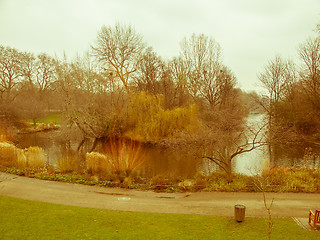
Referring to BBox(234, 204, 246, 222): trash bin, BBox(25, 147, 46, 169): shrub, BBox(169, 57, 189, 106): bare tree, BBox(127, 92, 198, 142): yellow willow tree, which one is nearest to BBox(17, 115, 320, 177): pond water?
BBox(127, 92, 198, 142): yellow willow tree

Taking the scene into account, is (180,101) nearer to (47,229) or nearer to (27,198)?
(27,198)

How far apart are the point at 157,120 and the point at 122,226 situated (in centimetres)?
1694

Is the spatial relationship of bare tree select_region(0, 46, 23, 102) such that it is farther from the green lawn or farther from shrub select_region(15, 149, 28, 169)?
the green lawn

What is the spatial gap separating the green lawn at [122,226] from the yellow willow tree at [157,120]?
48.6 feet

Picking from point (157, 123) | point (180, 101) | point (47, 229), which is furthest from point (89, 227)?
point (180, 101)

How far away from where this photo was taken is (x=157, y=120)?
24672 mm

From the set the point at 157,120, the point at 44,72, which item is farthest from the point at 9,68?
the point at 157,120

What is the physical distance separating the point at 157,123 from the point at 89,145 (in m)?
8.22

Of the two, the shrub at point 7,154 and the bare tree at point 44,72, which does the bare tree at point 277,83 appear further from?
the bare tree at point 44,72

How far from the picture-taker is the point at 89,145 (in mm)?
26219

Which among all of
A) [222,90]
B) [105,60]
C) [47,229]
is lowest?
[47,229]

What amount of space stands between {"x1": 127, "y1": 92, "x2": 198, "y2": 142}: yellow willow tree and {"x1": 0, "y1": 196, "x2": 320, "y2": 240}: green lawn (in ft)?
48.6

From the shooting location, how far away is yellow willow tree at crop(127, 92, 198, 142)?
24.4 m

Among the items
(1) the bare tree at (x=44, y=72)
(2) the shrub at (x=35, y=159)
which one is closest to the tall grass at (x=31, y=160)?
(2) the shrub at (x=35, y=159)
